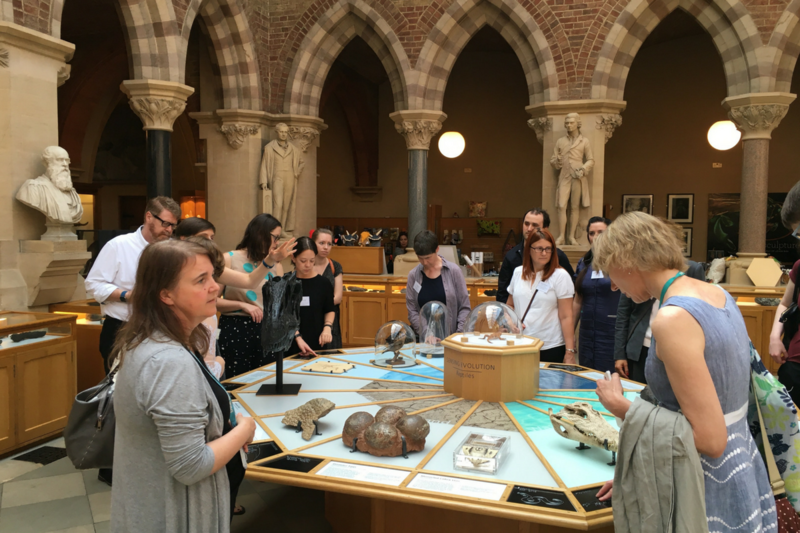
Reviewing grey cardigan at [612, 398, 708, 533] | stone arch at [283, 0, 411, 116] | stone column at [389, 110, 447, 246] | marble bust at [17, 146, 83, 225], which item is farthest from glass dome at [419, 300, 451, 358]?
stone arch at [283, 0, 411, 116]

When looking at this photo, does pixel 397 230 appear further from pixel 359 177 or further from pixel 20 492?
pixel 20 492

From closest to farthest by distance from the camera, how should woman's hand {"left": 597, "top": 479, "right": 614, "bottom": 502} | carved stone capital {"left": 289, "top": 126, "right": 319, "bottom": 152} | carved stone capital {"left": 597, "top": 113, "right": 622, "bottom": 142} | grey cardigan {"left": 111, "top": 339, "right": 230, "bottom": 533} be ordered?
grey cardigan {"left": 111, "top": 339, "right": 230, "bottom": 533} < woman's hand {"left": 597, "top": 479, "right": 614, "bottom": 502} < carved stone capital {"left": 597, "top": 113, "right": 622, "bottom": 142} < carved stone capital {"left": 289, "top": 126, "right": 319, "bottom": 152}

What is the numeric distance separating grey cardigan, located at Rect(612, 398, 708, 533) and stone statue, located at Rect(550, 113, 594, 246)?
7517 mm

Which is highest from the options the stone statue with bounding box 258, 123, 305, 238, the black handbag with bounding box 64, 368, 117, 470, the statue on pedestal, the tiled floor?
the stone statue with bounding box 258, 123, 305, 238

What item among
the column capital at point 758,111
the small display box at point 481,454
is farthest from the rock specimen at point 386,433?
the column capital at point 758,111

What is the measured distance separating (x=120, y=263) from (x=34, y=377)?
1.58 m

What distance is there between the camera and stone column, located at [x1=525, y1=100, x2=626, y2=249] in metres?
8.87

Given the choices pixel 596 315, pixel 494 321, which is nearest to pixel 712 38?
pixel 596 315

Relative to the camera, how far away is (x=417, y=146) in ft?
32.0

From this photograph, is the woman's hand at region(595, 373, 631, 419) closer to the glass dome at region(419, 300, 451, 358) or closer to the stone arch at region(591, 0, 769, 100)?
the glass dome at region(419, 300, 451, 358)

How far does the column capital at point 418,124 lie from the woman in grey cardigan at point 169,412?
833 centimetres

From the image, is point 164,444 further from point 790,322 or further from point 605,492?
point 790,322

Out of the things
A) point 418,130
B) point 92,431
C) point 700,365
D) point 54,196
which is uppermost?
point 418,130

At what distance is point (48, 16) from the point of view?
5668 mm
